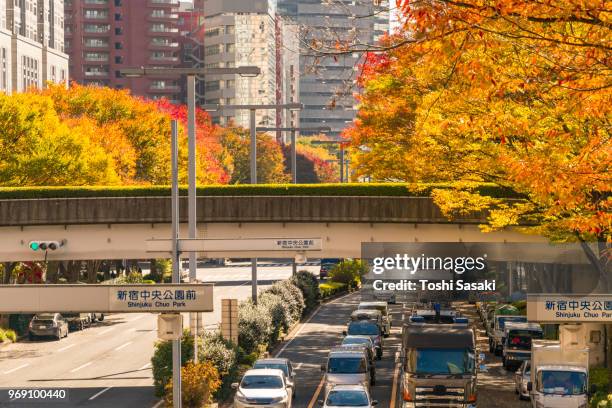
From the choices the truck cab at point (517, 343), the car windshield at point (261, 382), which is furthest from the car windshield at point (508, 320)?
the car windshield at point (261, 382)

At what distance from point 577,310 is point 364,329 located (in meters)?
27.8

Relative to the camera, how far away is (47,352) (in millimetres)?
61656

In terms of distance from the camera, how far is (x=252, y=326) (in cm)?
5088

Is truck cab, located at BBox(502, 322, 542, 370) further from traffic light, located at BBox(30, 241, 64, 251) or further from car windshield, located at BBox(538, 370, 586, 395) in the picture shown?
traffic light, located at BBox(30, 241, 64, 251)

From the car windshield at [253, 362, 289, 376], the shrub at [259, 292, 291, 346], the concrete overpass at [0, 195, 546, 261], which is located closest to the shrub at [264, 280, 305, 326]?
the shrub at [259, 292, 291, 346]

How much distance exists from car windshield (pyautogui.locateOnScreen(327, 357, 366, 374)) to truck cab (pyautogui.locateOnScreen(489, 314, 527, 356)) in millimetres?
14837

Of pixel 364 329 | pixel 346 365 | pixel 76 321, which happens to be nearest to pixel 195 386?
pixel 346 365

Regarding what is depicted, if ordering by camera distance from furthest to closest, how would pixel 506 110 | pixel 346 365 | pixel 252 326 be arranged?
pixel 252 326, pixel 346 365, pixel 506 110

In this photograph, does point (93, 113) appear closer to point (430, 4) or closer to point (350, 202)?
point (350, 202)

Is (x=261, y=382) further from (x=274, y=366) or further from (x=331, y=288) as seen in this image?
(x=331, y=288)

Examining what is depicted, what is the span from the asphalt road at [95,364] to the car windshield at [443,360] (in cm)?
1089

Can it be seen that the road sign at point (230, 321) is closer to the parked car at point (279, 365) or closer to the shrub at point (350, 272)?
the parked car at point (279, 365)

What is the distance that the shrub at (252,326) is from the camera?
1956 inches

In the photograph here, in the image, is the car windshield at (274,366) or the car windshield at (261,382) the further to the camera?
the car windshield at (274,366)
